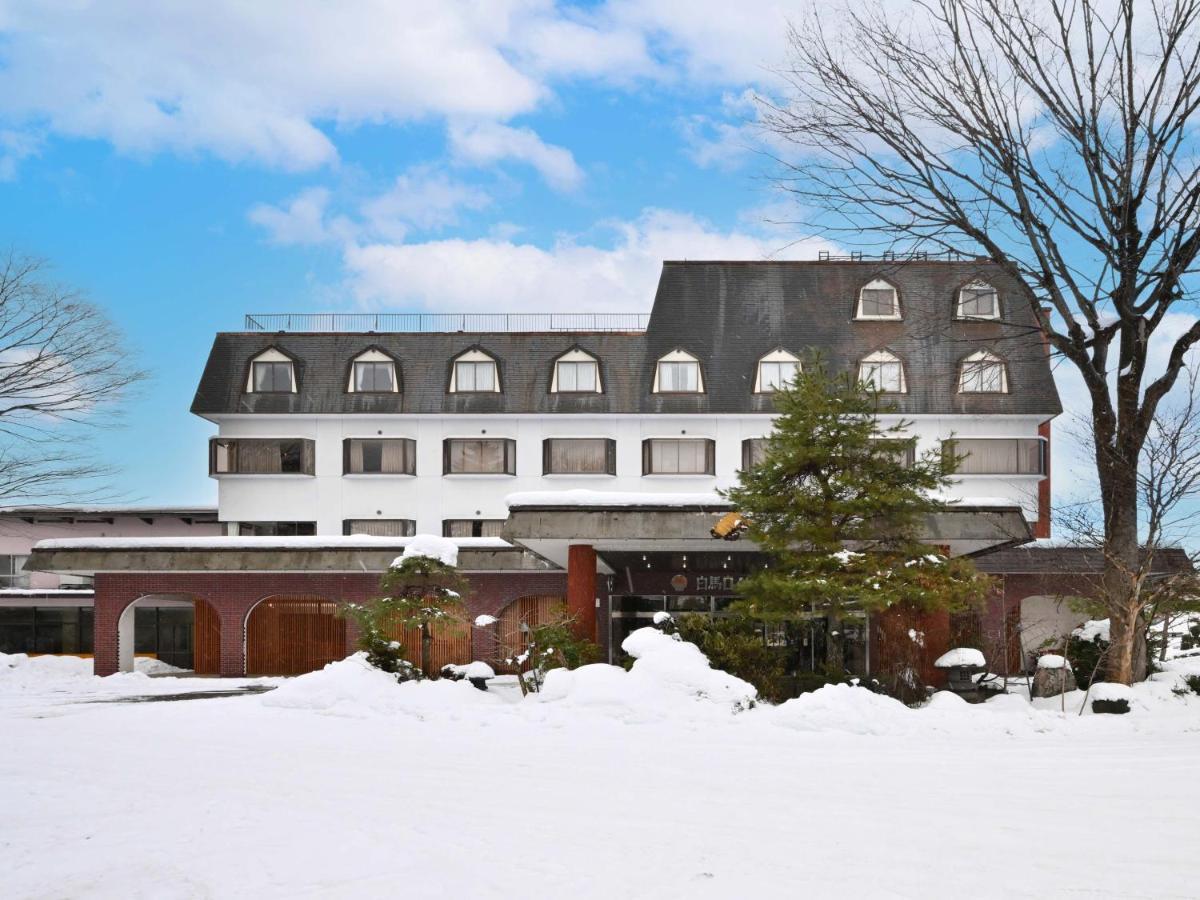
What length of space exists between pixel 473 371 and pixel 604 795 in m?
30.4

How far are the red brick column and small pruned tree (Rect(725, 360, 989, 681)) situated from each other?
3.04 metres

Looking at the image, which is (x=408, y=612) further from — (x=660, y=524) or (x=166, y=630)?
(x=166, y=630)

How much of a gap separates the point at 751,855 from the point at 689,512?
11.3 metres

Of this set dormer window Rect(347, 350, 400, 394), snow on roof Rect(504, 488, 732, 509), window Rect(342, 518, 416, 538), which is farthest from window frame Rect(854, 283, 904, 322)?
snow on roof Rect(504, 488, 732, 509)

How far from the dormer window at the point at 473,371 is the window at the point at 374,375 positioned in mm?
2182

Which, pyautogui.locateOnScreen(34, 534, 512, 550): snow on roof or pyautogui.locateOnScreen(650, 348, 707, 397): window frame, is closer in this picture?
pyautogui.locateOnScreen(34, 534, 512, 550): snow on roof

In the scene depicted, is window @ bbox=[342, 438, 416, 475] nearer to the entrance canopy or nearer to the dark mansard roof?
the dark mansard roof

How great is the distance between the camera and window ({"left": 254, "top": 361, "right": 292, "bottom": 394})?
130ft

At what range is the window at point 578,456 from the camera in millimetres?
38812

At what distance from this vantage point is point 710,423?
3881 centimetres

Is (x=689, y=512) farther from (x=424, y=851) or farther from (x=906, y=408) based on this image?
(x=906, y=408)

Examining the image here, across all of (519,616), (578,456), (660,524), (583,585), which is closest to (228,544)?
(519,616)

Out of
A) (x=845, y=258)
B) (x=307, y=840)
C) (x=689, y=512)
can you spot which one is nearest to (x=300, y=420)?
(x=845, y=258)

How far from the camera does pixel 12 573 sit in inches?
1683
